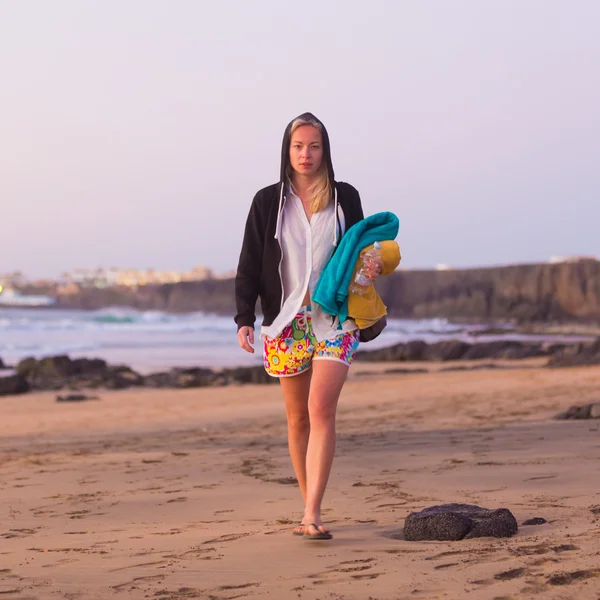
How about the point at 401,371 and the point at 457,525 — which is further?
the point at 401,371

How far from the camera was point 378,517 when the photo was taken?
453 cm

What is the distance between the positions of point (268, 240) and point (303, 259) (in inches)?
7.3

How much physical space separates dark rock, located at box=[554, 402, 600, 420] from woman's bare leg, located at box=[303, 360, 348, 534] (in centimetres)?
456

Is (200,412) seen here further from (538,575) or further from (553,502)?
(538,575)

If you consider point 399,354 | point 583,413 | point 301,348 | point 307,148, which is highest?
point 307,148

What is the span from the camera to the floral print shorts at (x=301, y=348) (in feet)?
13.4

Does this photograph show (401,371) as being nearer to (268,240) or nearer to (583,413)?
(583,413)

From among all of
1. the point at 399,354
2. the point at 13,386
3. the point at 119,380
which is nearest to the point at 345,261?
the point at 13,386

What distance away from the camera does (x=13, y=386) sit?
47.3ft

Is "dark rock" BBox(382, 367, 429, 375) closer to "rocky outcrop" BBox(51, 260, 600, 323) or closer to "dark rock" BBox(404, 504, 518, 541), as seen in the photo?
"dark rock" BBox(404, 504, 518, 541)

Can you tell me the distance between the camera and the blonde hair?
4.20 m

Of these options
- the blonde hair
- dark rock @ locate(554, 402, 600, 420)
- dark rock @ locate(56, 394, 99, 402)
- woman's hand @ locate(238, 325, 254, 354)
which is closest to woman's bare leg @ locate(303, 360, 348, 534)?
woman's hand @ locate(238, 325, 254, 354)

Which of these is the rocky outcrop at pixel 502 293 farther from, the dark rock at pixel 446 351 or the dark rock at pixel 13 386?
the dark rock at pixel 13 386

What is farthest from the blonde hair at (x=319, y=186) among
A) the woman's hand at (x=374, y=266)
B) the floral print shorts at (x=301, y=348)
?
the floral print shorts at (x=301, y=348)
